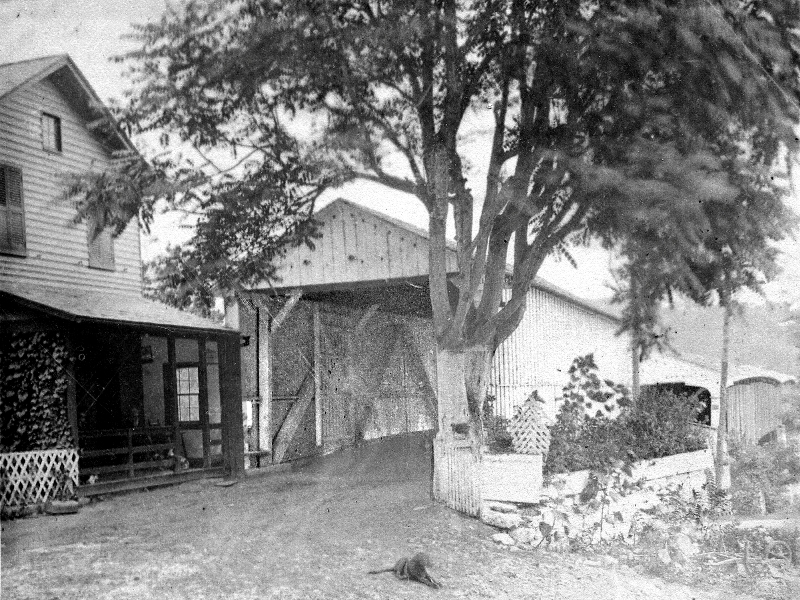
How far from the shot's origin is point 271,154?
9.06 meters

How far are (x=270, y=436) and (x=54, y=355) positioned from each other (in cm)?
435

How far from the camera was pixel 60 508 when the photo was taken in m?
10.1

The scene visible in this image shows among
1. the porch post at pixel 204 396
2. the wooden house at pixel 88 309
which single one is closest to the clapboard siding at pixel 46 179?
the wooden house at pixel 88 309

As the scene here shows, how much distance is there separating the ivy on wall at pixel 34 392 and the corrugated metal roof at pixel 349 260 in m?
3.89

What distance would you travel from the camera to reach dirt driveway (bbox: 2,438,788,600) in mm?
6078

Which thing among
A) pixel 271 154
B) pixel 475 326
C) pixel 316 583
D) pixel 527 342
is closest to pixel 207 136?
pixel 271 154

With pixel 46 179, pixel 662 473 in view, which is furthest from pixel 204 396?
pixel 662 473

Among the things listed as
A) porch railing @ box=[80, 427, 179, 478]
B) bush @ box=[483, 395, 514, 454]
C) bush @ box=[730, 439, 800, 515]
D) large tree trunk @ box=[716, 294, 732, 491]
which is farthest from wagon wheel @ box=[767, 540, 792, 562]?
porch railing @ box=[80, 427, 179, 478]

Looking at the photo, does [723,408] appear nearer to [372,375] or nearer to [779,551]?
[779,551]

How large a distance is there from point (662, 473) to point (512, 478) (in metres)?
3.28

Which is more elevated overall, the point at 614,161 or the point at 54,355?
the point at 614,161

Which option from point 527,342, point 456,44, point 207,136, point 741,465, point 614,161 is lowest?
point 741,465

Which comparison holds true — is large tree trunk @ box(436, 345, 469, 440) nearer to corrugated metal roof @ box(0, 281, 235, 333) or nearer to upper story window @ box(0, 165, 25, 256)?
corrugated metal roof @ box(0, 281, 235, 333)

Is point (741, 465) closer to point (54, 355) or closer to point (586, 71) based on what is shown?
point (586, 71)
